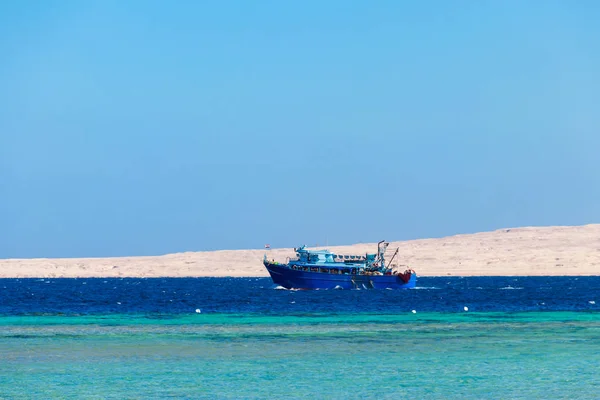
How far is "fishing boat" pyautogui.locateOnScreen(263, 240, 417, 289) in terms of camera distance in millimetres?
161000

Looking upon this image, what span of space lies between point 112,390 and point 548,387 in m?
18.0

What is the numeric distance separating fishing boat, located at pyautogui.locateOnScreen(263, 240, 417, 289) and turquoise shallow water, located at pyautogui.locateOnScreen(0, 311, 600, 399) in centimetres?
8097

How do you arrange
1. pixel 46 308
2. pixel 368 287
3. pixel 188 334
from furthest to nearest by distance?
pixel 368 287 < pixel 46 308 < pixel 188 334

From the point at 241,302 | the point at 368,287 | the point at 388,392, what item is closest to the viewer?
the point at 388,392

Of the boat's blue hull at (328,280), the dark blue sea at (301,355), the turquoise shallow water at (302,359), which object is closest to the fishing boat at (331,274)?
Answer: the boat's blue hull at (328,280)

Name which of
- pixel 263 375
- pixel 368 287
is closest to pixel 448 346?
pixel 263 375

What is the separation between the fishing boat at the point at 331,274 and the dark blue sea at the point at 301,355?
68.3m

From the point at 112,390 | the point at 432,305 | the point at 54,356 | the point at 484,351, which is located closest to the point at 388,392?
the point at 112,390

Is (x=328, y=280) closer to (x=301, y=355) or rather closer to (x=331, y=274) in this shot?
(x=331, y=274)

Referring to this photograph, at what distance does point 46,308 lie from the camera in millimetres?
102500

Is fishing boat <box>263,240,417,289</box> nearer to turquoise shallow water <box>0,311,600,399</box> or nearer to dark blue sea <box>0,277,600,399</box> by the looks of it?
dark blue sea <box>0,277,600,399</box>

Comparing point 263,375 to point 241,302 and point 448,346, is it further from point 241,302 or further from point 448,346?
point 241,302

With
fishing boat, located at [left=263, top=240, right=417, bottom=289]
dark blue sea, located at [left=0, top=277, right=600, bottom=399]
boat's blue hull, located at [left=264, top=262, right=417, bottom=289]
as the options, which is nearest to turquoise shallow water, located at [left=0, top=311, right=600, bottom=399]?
dark blue sea, located at [left=0, top=277, right=600, bottom=399]

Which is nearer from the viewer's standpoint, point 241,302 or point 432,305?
point 432,305
